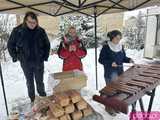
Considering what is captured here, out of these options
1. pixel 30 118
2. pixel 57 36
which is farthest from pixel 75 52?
pixel 57 36

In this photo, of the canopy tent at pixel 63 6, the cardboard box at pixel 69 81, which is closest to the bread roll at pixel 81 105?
the cardboard box at pixel 69 81

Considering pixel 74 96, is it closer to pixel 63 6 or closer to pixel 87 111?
pixel 87 111

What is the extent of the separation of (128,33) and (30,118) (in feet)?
28.9

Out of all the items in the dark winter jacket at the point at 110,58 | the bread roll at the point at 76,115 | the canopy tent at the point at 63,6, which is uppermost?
the canopy tent at the point at 63,6

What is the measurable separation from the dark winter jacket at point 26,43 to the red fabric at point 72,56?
0.39m

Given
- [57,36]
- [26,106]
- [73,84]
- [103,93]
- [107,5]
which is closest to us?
[103,93]

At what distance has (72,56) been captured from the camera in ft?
12.4

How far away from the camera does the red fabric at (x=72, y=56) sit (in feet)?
12.2

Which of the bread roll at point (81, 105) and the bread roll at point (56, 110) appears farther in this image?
the bread roll at point (81, 105)

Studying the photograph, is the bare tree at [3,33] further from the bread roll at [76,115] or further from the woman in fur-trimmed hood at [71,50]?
the bread roll at [76,115]

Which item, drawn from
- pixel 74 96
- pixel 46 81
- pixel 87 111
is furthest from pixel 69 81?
pixel 46 81

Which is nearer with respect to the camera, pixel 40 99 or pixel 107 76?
pixel 40 99

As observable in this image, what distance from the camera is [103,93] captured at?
248 cm

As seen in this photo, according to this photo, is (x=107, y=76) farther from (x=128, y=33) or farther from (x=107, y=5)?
(x=128, y=33)
